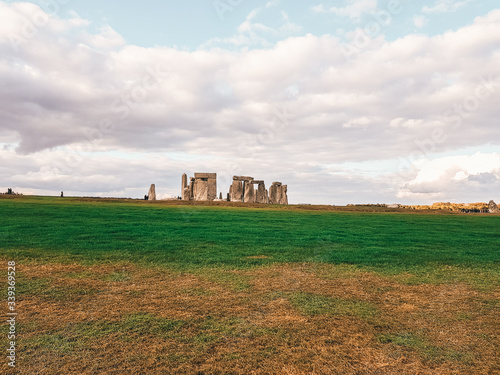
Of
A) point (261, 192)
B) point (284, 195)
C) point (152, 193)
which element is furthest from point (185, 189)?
point (284, 195)

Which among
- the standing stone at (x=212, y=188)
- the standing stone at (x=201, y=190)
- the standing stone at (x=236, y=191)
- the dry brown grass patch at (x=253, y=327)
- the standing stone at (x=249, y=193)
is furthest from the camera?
the standing stone at (x=236, y=191)

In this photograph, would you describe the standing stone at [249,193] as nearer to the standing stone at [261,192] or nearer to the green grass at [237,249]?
the standing stone at [261,192]

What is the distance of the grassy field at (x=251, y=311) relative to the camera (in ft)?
10.6

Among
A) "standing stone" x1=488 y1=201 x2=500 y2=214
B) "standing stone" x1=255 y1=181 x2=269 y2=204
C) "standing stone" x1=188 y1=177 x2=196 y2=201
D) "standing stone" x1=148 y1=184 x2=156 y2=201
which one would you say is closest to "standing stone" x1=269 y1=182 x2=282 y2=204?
"standing stone" x1=255 y1=181 x2=269 y2=204

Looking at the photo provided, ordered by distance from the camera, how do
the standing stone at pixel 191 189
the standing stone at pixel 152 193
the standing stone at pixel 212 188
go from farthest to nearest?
the standing stone at pixel 191 189, the standing stone at pixel 152 193, the standing stone at pixel 212 188

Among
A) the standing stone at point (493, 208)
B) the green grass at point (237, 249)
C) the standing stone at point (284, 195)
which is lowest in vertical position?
the green grass at point (237, 249)

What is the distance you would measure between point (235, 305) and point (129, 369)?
1932 millimetres

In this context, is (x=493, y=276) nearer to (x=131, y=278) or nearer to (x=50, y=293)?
(x=131, y=278)

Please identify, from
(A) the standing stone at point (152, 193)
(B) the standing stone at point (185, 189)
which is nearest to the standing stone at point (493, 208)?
(B) the standing stone at point (185, 189)

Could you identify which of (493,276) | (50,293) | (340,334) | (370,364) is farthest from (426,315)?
(50,293)

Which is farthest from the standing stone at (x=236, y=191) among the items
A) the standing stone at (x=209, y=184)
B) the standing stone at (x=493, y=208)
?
the standing stone at (x=493, y=208)

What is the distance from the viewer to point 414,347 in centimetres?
359

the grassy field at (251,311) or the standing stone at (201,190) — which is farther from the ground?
the standing stone at (201,190)

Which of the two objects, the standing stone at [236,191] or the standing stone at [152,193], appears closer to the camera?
the standing stone at [152,193]
